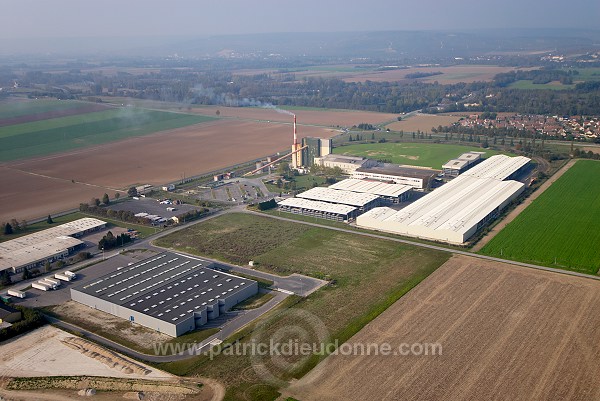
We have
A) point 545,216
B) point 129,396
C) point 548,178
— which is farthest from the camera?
point 548,178

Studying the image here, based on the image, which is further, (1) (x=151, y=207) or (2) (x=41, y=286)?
(1) (x=151, y=207)

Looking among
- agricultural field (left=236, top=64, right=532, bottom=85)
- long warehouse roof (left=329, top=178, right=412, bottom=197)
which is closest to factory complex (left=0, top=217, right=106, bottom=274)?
long warehouse roof (left=329, top=178, right=412, bottom=197)

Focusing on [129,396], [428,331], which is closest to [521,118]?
[428,331]

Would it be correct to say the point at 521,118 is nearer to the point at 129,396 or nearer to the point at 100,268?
the point at 100,268

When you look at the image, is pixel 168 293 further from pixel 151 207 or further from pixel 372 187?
pixel 372 187

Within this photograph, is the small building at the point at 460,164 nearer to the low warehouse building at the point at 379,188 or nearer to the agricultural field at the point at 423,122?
the low warehouse building at the point at 379,188

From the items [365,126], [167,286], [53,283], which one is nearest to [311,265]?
[167,286]
